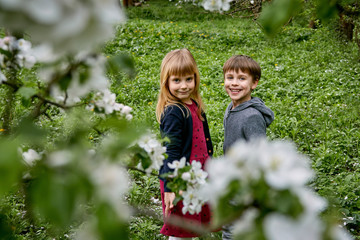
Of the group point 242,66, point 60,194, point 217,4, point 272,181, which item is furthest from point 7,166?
point 242,66

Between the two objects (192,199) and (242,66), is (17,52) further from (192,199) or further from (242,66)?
(242,66)

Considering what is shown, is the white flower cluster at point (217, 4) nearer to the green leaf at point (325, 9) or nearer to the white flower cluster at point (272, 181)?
the green leaf at point (325, 9)

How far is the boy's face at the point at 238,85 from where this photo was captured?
7.07ft

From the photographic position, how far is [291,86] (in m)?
5.14

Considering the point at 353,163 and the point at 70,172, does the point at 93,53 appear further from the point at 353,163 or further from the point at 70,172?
the point at 353,163

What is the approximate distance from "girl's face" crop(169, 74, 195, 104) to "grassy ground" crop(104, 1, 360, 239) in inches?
13.9

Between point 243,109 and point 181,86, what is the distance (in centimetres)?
39

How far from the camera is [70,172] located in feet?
1.77

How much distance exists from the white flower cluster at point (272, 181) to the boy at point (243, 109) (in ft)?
4.52

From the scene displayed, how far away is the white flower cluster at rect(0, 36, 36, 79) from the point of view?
1014 millimetres

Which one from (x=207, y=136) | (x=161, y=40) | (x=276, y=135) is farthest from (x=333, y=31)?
(x=207, y=136)

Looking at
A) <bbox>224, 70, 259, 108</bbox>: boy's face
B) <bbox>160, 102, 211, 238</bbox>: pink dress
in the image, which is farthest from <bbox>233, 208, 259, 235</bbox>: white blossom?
<bbox>224, 70, 259, 108</bbox>: boy's face

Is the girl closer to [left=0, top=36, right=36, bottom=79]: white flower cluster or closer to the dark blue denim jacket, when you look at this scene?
the dark blue denim jacket

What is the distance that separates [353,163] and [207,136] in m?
1.83
